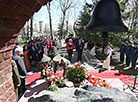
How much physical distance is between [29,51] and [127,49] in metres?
7.47

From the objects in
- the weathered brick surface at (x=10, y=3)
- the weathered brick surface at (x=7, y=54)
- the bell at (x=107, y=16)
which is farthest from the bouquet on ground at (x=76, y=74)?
the weathered brick surface at (x=10, y=3)

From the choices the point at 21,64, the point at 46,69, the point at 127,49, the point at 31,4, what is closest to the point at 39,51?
the point at 46,69

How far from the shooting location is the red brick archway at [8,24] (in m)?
1.22

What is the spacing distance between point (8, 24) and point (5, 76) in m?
0.74

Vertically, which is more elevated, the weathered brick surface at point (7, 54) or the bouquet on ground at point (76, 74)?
the weathered brick surface at point (7, 54)

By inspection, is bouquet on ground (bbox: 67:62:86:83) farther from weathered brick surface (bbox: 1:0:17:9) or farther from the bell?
weathered brick surface (bbox: 1:0:17:9)

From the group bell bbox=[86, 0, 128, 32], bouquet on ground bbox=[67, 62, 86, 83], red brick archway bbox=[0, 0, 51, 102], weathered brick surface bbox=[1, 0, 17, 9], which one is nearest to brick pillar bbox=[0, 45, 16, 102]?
red brick archway bbox=[0, 0, 51, 102]

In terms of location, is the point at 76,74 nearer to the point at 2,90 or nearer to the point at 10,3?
the point at 2,90

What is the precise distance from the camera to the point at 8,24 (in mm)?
1401

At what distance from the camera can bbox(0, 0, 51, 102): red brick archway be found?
1218 mm

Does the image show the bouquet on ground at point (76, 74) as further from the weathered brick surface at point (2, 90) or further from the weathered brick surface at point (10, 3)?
the weathered brick surface at point (10, 3)

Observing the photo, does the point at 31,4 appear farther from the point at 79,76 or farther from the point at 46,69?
the point at 46,69

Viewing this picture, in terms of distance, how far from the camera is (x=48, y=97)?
6.79 ft

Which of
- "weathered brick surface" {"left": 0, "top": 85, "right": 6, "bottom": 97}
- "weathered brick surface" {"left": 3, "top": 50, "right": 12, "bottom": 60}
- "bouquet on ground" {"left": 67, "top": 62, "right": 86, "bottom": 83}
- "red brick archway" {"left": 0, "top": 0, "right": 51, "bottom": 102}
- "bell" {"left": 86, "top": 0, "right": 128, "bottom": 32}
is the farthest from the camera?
"bouquet on ground" {"left": 67, "top": 62, "right": 86, "bottom": 83}
